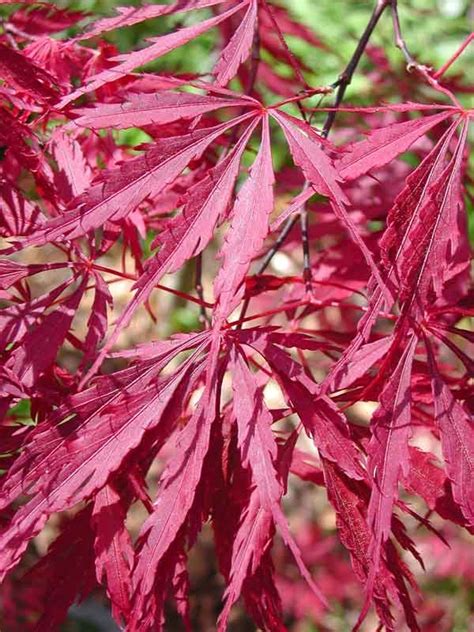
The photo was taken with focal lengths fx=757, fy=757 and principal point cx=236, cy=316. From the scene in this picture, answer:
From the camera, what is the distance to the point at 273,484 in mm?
612

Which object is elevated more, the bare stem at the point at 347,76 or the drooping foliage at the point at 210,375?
the bare stem at the point at 347,76

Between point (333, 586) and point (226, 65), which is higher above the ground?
point (226, 65)

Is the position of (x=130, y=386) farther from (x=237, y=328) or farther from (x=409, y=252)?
(x=409, y=252)

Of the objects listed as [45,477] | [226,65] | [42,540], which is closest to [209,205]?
[226,65]

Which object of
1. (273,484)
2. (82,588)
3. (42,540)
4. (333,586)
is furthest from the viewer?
(42,540)

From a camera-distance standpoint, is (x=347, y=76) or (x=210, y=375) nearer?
(x=210, y=375)

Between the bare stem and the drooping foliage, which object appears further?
the bare stem

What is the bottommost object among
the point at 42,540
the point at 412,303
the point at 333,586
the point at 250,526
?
the point at 333,586

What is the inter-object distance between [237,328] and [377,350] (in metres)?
0.14

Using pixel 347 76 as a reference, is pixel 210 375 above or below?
below

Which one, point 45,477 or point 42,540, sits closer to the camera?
point 45,477

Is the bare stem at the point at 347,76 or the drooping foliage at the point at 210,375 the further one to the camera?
the bare stem at the point at 347,76

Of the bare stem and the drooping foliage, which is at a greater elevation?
the bare stem

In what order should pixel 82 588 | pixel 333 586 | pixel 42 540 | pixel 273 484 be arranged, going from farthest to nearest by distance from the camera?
1. pixel 42 540
2. pixel 333 586
3. pixel 82 588
4. pixel 273 484
